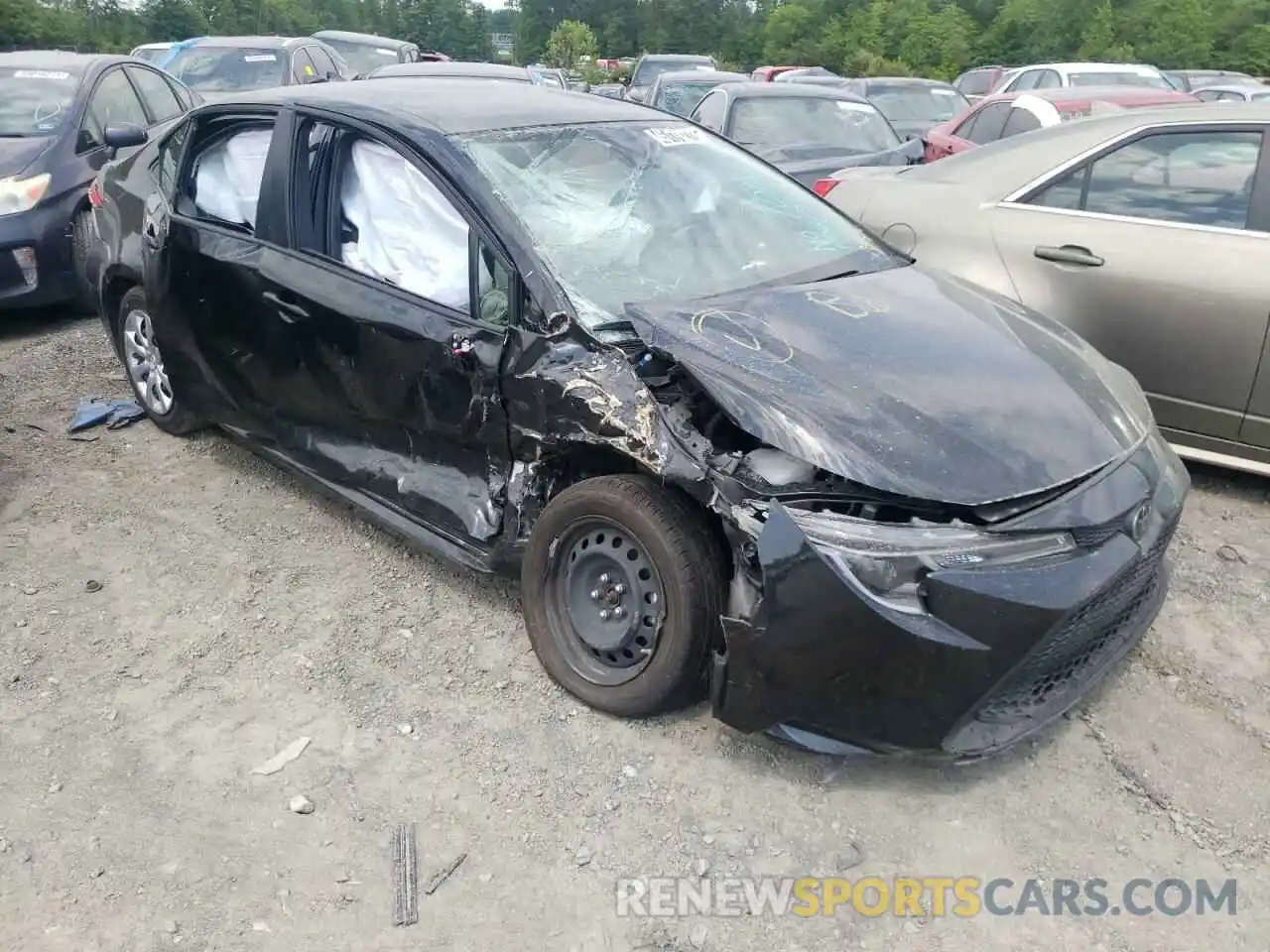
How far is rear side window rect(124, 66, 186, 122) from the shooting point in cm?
800

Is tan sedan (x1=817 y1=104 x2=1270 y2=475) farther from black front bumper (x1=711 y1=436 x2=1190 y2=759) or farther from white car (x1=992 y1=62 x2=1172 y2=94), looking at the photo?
white car (x1=992 y1=62 x2=1172 y2=94)

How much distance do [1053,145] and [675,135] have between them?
1978mm

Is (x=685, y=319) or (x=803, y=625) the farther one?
(x=685, y=319)

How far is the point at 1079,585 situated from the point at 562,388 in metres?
1.43

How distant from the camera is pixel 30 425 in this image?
524cm

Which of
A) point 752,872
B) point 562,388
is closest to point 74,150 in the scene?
point 562,388

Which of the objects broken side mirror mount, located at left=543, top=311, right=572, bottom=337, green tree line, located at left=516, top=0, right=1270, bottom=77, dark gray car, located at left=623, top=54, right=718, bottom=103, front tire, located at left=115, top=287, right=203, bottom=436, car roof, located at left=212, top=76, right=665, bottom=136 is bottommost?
green tree line, located at left=516, top=0, right=1270, bottom=77

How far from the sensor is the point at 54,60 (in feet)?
24.9

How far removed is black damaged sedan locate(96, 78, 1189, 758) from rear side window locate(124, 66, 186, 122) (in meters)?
4.30

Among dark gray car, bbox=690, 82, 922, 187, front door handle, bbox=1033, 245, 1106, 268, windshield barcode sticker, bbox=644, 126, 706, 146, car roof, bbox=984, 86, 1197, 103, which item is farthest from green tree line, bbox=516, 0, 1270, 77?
windshield barcode sticker, bbox=644, 126, 706, 146

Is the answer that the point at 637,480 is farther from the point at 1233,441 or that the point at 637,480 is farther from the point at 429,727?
the point at 1233,441

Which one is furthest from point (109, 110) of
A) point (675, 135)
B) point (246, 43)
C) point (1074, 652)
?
point (1074, 652)

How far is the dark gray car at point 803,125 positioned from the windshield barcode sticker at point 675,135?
14.4ft

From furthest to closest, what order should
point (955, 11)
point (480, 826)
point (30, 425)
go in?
1. point (955, 11)
2. point (30, 425)
3. point (480, 826)
